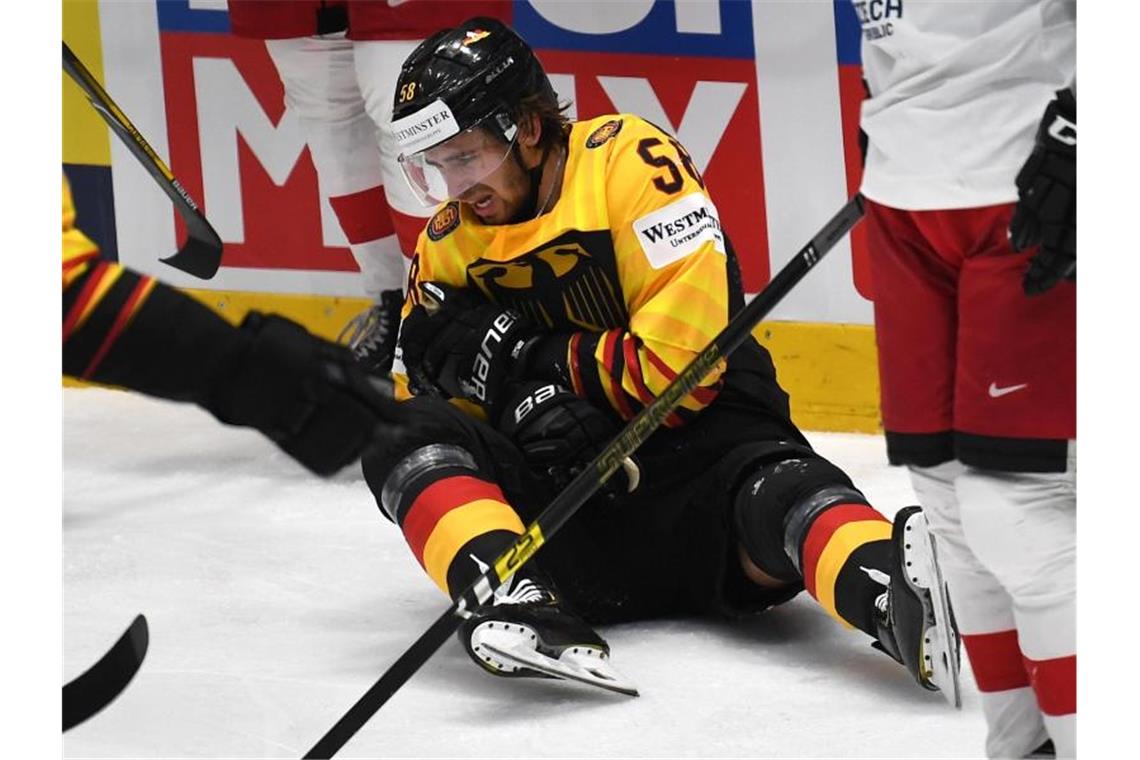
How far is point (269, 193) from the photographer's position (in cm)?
409

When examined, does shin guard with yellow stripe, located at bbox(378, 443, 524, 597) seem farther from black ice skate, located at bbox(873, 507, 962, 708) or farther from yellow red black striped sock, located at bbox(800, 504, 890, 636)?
black ice skate, located at bbox(873, 507, 962, 708)

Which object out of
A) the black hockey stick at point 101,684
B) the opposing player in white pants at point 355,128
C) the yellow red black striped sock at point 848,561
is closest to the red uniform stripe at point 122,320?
the black hockey stick at point 101,684

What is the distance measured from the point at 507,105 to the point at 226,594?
2.70 feet

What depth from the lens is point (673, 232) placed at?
2.71m

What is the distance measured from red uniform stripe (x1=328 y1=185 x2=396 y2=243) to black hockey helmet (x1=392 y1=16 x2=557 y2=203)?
101 cm

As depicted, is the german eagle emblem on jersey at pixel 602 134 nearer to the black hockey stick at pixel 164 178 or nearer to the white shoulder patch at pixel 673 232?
the white shoulder patch at pixel 673 232

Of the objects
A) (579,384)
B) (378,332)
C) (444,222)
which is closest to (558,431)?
(579,384)

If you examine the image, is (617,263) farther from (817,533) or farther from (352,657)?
(352,657)

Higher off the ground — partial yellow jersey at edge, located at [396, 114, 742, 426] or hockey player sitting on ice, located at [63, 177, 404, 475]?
hockey player sitting on ice, located at [63, 177, 404, 475]

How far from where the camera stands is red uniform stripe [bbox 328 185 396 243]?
3791 millimetres

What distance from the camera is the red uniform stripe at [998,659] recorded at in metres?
2.06

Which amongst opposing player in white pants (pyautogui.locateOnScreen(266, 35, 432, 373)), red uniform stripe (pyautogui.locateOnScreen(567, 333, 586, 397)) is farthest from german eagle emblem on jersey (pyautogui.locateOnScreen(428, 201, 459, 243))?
opposing player in white pants (pyautogui.locateOnScreen(266, 35, 432, 373))
